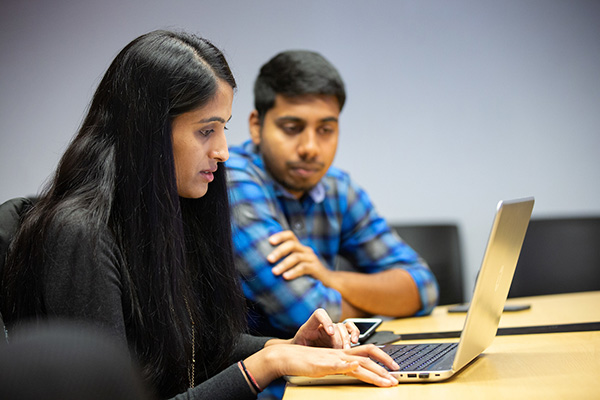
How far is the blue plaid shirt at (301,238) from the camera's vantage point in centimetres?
172

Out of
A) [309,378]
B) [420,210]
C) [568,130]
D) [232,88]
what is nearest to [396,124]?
[420,210]

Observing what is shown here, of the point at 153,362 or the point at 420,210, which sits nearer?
the point at 153,362

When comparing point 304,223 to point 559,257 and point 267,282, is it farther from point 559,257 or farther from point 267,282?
point 559,257

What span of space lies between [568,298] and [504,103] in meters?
1.28

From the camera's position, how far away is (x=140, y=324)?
109cm

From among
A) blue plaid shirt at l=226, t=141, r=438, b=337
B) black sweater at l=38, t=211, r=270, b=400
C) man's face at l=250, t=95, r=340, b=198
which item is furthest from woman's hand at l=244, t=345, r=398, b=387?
man's face at l=250, t=95, r=340, b=198

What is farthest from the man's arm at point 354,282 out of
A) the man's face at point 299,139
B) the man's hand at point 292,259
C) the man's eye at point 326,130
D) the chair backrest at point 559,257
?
the chair backrest at point 559,257

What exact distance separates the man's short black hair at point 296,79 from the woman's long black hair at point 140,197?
2.66 feet

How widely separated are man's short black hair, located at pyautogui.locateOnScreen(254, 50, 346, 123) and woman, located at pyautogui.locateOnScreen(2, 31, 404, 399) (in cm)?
73

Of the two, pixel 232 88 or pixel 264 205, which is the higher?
pixel 232 88

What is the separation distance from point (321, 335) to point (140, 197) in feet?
1.45

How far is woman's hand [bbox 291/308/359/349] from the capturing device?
4.04 ft

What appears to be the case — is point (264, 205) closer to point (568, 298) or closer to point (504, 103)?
point (568, 298)

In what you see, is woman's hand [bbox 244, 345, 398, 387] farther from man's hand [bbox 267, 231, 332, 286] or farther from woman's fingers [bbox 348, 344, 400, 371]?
man's hand [bbox 267, 231, 332, 286]
